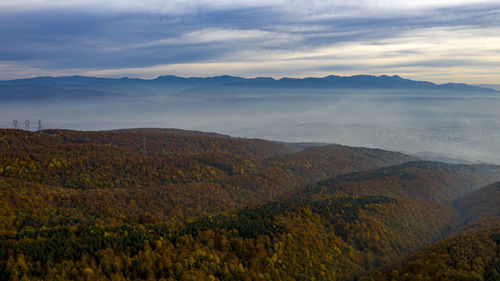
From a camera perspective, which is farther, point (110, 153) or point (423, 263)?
point (110, 153)

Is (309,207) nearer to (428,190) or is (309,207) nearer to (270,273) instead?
(270,273)

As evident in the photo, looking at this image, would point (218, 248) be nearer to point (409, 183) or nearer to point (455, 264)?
point (455, 264)

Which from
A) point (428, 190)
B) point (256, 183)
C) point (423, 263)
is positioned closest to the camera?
point (423, 263)

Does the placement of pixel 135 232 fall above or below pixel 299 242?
above

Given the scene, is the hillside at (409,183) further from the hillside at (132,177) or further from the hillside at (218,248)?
the hillside at (218,248)

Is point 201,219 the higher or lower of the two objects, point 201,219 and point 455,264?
the higher

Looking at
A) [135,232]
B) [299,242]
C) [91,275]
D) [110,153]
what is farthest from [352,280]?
[110,153]

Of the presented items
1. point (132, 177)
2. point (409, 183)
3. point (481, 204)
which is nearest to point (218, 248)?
point (132, 177)
